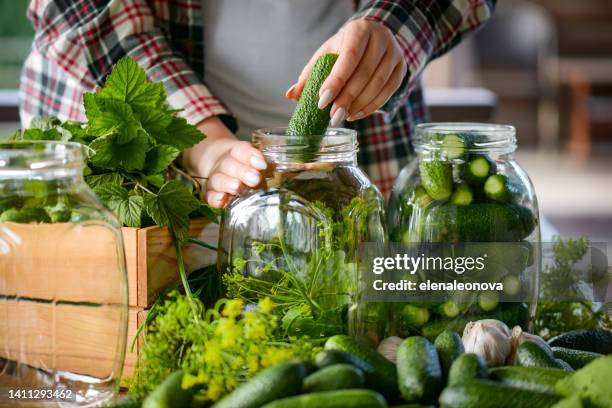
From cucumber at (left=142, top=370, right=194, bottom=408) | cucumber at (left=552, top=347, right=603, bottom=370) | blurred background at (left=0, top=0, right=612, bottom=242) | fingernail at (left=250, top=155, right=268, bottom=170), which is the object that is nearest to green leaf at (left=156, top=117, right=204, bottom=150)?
fingernail at (left=250, top=155, right=268, bottom=170)

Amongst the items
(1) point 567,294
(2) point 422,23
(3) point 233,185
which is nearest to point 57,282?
(3) point 233,185

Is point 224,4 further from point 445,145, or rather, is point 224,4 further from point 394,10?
point 445,145

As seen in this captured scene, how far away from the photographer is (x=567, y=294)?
965 millimetres

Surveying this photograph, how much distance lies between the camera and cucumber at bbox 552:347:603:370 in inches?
30.7

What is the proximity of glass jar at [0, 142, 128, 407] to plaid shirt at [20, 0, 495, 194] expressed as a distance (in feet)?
1.56

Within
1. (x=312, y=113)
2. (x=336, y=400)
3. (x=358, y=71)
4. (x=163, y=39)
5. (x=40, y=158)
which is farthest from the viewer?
(x=163, y=39)

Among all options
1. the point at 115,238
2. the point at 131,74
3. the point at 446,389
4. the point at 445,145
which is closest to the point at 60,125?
the point at 131,74

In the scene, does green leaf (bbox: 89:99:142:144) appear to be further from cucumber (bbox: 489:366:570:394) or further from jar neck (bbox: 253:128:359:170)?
cucumber (bbox: 489:366:570:394)

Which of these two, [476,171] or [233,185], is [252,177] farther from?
[476,171]

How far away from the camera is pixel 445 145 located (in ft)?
2.97

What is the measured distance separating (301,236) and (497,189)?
0.22 meters

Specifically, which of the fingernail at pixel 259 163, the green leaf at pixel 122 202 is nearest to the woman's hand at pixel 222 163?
the fingernail at pixel 259 163

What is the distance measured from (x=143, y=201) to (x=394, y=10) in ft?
1.80

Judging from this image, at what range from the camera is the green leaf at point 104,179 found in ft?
2.92
